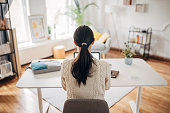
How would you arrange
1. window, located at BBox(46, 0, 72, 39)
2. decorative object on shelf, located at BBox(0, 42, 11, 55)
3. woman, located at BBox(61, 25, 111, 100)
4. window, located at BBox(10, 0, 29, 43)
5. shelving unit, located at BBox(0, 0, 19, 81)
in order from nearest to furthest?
woman, located at BBox(61, 25, 111, 100)
decorative object on shelf, located at BBox(0, 42, 11, 55)
shelving unit, located at BBox(0, 0, 19, 81)
window, located at BBox(10, 0, 29, 43)
window, located at BBox(46, 0, 72, 39)

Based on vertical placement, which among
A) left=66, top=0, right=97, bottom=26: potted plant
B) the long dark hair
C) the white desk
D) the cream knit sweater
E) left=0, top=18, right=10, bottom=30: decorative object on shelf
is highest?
left=66, top=0, right=97, bottom=26: potted plant

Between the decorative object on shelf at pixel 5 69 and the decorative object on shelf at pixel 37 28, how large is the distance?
1.13 meters

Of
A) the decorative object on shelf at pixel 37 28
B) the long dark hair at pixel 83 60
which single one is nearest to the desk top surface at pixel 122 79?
the long dark hair at pixel 83 60

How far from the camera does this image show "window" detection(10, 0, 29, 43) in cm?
368

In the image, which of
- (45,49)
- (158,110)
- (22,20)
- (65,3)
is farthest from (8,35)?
(158,110)

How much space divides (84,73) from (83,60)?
99 mm

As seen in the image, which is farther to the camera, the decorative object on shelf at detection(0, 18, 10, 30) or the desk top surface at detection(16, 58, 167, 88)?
the decorative object on shelf at detection(0, 18, 10, 30)

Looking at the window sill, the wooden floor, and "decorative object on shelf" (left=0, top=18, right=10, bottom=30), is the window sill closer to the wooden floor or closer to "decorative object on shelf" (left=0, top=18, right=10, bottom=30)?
"decorative object on shelf" (left=0, top=18, right=10, bottom=30)

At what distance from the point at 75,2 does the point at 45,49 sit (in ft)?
6.23

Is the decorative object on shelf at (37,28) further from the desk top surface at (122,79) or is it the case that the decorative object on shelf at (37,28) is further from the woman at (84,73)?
the woman at (84,73)

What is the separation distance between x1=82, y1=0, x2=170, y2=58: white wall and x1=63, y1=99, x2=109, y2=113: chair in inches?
147

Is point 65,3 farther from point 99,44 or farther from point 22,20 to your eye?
point 99,44

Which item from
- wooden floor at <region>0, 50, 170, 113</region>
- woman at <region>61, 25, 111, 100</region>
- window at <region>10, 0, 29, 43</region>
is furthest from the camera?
window at <region>10, 0, 29, 43</region>

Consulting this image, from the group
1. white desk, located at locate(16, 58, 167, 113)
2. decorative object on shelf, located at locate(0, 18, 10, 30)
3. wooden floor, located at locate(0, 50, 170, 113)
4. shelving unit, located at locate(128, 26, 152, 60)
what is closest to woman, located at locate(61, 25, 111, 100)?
white desk, located at locate(16, 58, 167, 113)
